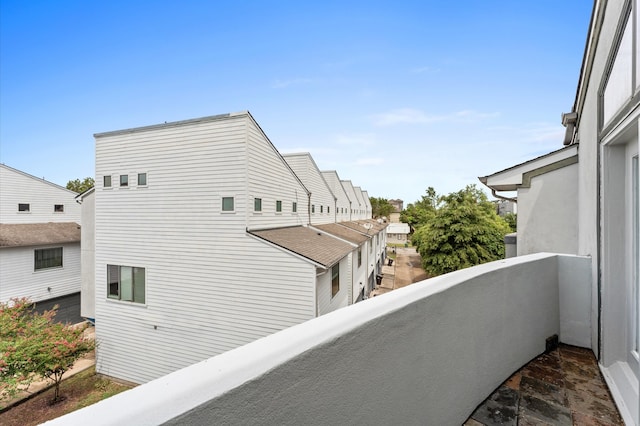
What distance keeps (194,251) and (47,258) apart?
14.8 meters

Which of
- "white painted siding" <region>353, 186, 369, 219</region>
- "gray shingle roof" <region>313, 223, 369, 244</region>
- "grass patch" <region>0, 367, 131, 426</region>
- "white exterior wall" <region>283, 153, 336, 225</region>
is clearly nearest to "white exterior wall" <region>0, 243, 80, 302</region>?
"grass patch" <region>0, 367, 131, 426</region>

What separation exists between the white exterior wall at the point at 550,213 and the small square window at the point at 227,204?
26.3 ft

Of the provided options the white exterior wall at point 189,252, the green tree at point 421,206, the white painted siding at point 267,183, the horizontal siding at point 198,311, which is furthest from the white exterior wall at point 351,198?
the green tree at point 421,206

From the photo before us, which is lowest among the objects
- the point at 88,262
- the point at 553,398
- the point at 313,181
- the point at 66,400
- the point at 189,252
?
the point at 66,400

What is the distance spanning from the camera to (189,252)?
9289 mm

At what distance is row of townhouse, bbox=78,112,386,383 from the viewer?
8516 millimetres

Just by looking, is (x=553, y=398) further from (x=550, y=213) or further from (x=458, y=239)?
(x=458, y=239)

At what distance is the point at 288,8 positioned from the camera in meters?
8.44

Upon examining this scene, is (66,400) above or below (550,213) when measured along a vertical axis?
below

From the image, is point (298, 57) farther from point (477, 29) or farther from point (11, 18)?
point (11, 18)

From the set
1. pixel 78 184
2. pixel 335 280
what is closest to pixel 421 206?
pixel 335 280

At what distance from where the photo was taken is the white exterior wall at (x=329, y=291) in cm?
871

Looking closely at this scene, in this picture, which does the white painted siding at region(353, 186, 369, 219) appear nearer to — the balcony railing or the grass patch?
the grass patch

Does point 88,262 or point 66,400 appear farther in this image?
point 88,262
